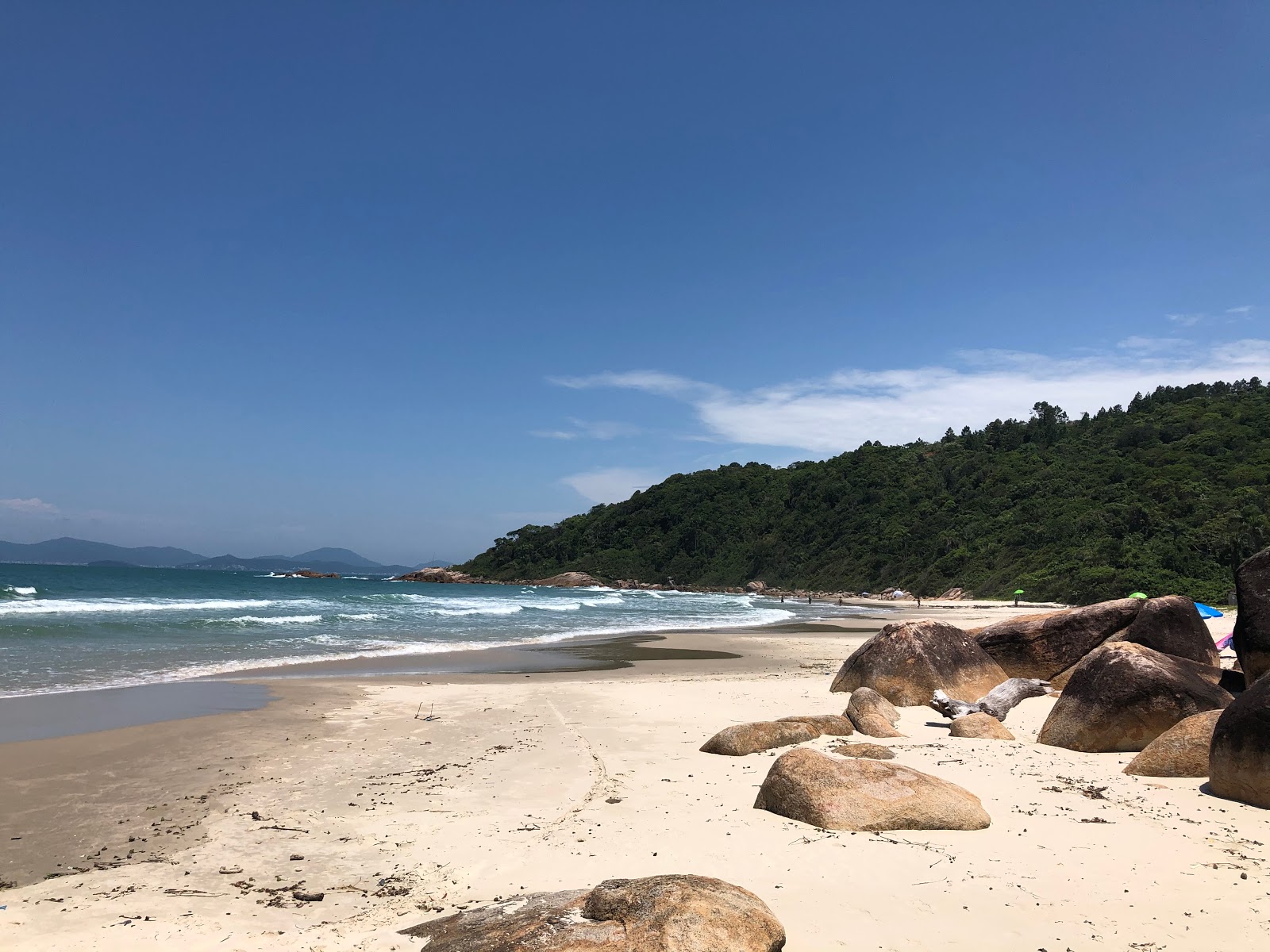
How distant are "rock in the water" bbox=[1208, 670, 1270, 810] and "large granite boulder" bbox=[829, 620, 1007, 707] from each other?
5029 mm

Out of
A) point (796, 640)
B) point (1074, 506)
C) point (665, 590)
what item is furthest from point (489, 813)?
point (665, 590)

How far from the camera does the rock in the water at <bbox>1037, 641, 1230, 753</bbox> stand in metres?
7.40

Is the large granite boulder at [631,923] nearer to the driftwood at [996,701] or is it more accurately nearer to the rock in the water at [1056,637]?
the driftwood at [996,701]

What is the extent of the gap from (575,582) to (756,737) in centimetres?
9858

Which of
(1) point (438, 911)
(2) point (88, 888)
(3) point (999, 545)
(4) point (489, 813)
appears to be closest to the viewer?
(1) point (438, 911)

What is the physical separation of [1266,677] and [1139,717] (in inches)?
84.0

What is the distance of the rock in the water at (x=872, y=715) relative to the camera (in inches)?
340

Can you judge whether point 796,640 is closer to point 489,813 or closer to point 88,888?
point 489,813

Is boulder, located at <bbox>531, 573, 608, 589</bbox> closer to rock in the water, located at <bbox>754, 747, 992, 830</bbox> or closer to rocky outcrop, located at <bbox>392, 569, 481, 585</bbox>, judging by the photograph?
rocky outcrop, located at <bbox>392, 569, 481, 585</bbox>

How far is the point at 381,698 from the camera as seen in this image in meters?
12.3

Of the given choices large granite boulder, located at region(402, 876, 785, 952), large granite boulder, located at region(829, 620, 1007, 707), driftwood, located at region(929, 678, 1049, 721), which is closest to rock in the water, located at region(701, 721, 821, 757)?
driftwood, located at region(929, 678, 1049, 721)

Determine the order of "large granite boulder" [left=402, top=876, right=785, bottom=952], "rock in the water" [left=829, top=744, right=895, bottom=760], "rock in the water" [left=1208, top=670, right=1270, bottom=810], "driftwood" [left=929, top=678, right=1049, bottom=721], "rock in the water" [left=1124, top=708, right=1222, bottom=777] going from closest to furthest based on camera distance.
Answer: "large granite boulder" [left=402, top=876, right=785, bottom=952] → "rock in the water" [left=1208, top=670, right=1270, bottom=810] → "rock in the water" [left=1124, top=708, right=1222, bottom=777] → "rock in the water" [left=829, top=744, right=895, bottom=760] → "driftwood" [left=929, top=678, right=1049, bottom=721]

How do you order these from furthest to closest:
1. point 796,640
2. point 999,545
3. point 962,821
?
1. point 999,545
2. point 796,640
3. point 962,821

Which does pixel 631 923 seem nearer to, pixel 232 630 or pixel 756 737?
pixel 756 737
